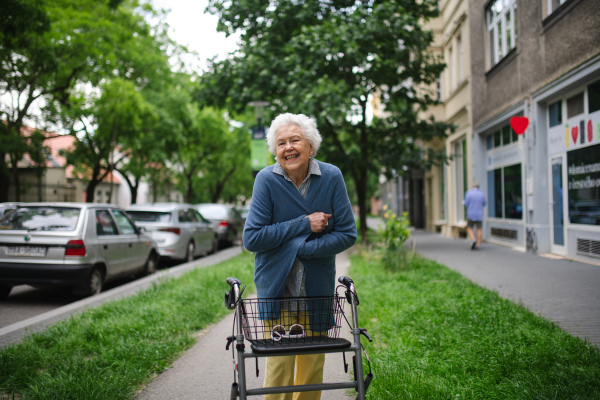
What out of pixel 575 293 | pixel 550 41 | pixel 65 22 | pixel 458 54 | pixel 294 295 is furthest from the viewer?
pixel 458 54

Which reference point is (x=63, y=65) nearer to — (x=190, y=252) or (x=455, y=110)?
(x=190, y=252)

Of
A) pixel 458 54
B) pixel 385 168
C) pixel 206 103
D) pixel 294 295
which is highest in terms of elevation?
pixel 458 54

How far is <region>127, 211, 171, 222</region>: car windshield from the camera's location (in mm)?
11836

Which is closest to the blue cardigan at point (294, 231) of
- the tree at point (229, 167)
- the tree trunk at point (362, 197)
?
the tree trunk at point (362, 197)

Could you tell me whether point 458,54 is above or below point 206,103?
above

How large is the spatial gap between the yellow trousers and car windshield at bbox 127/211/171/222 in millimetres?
9628

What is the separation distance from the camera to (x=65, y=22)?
1681 cm

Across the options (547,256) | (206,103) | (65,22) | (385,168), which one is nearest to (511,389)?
(547,256)

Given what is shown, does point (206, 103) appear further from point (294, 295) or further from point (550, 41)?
point (294, 295)

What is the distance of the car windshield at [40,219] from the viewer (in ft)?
24.3

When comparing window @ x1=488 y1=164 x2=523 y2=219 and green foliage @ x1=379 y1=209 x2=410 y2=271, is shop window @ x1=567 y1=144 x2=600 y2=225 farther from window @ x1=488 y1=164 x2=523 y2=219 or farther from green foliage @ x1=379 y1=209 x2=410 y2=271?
green foliage @ x1=379 y1=209 x2=410 y2=271

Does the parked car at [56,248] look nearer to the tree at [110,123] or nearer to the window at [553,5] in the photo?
the window at [553,5]

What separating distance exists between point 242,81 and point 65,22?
7.70 metres

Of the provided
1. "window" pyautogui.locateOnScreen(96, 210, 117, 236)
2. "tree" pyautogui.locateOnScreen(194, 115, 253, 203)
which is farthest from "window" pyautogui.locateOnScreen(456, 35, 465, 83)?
"tree" pyautogui.locateOnScreen(194, 115, 253, 203)
